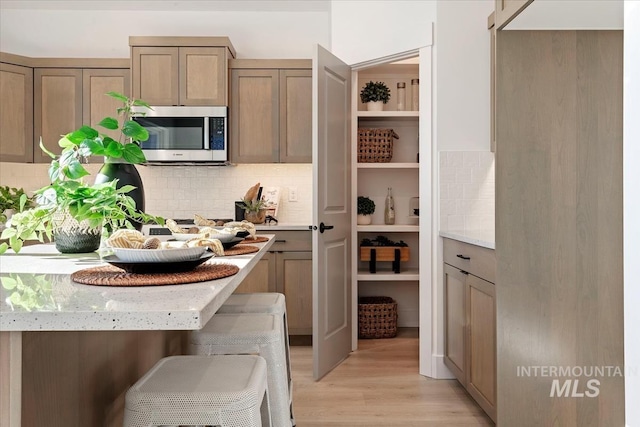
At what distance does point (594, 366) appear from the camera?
88.2 inches

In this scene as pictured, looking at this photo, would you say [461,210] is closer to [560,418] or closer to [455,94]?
[455,94]

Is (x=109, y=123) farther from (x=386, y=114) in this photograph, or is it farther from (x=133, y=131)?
(x=386, y=114)

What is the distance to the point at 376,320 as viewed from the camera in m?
4.38

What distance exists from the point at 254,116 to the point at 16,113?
74.5 inches

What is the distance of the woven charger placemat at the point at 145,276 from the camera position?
1.05 meters

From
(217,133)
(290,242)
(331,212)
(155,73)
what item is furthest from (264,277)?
(155,73)

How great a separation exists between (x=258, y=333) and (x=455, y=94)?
7.38 ft

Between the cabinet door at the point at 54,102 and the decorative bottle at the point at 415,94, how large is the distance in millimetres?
2723

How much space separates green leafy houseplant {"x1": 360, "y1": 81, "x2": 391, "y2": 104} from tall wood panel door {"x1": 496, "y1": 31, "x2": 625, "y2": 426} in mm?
2127

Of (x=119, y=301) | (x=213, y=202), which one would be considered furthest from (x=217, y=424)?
(x=213, y=202)

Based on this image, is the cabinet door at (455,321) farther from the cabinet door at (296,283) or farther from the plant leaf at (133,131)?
the plant leaf at (133,131)

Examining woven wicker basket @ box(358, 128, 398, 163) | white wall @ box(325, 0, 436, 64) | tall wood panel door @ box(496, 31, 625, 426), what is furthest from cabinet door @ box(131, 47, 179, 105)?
tall wood panel door @ box(496, 31, 625, 426)

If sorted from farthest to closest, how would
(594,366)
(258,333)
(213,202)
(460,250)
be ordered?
(213,202), (460,250), (594,366), (258,333)
